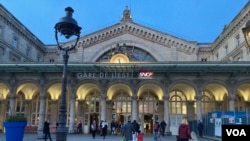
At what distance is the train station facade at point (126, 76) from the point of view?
31875 mm

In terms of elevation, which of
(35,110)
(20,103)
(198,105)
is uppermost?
(20,103)

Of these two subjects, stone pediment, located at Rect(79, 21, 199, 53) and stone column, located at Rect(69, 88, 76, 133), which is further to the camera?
stone pediment, located at Rect(79, 21, 199, 53)

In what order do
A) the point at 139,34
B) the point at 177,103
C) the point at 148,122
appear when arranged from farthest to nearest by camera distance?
the point at 139,34, the point at 148,122, the point at 177,103

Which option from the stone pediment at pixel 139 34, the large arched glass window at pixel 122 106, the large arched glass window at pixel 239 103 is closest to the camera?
the large arched glass window at pixel 239 103

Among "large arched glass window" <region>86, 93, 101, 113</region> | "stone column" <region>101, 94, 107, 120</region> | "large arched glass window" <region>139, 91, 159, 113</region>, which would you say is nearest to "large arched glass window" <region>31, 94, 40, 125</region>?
"large arched glass window" <region>86, 93, 101, 113</region>

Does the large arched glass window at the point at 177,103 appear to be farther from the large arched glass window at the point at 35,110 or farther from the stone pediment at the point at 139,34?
the large arched glass window at the point at 35,110

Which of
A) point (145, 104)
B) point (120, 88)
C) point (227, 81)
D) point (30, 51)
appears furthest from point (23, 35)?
point (227, 81)

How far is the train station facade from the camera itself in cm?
3188

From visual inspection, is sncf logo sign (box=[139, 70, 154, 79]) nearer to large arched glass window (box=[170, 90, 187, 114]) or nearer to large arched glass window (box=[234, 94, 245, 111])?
large arched glass window (box=[170, 90, 187, 114])

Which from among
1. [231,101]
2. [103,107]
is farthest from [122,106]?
[231,101]

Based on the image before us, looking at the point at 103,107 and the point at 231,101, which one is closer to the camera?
the point at 231,101

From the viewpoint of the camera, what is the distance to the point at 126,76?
32906 mm
